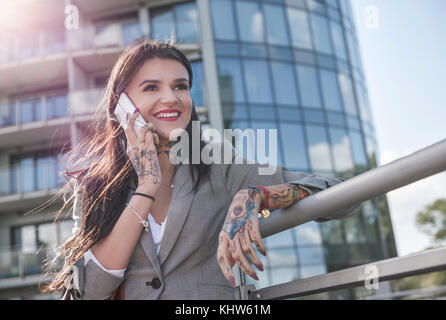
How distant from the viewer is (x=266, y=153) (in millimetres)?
1552

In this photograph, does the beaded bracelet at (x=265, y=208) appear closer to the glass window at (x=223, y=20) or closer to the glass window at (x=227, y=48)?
the glass window at (x=227, y=48)

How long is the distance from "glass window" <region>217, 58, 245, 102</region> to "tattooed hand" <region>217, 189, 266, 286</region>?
11.4 meters

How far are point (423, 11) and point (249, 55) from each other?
9762 mm

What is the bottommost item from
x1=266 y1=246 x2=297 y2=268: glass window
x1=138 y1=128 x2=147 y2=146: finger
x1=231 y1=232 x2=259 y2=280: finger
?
x1=231 y1=232 x2=259 y2=280: finger

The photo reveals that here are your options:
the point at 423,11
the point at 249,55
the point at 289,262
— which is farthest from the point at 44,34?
the point at 423,11

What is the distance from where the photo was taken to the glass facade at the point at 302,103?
39.5 feet

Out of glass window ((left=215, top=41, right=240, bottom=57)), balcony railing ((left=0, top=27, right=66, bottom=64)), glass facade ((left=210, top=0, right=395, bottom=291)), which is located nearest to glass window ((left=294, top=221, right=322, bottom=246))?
glass facade ((left=210, top=0, right=395, bottom=291))

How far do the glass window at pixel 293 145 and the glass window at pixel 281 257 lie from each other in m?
2.53

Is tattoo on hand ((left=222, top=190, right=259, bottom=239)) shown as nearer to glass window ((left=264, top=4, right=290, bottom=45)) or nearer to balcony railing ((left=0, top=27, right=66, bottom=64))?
balcony railing ((left=0, top=27, right=66, bottom=64))

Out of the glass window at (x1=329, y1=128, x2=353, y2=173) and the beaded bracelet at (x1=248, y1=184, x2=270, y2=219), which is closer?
the beaded bracelet at (x1=248, y1=184, x2=270, y2=219)

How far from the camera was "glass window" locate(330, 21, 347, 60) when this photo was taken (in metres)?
14.8

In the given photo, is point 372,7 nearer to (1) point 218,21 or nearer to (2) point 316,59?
(1) point 218,21

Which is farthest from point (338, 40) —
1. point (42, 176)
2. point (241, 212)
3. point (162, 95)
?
point (241, 212)
